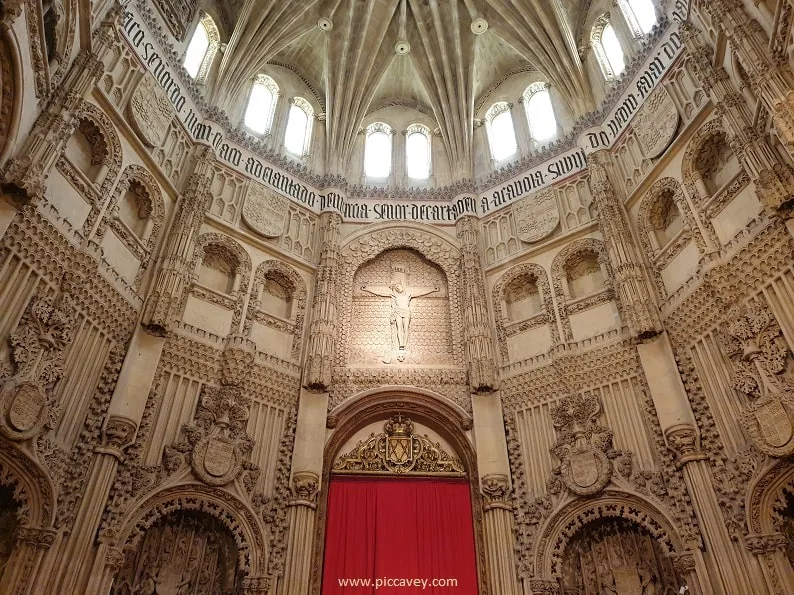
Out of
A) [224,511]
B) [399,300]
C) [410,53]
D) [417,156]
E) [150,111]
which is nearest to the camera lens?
[224,511]

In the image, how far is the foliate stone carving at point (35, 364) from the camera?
28.7 ft

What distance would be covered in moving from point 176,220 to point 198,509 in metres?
7.05

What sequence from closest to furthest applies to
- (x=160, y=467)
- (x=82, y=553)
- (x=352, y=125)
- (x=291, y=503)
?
(x=82, y=553) → (x=160, y=467) → (x=291, y=503) → (x=352, y=125)

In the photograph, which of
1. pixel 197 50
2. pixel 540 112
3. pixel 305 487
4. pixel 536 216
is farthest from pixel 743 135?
pixel 197 50

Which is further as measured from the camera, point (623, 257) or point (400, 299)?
point (400, 299)

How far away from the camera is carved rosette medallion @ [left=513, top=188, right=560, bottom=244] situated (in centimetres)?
1569

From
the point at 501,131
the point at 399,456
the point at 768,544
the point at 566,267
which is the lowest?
the point at 768,544

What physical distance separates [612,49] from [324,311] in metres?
12.2

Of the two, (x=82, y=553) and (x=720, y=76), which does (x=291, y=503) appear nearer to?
(x=82, y=553)

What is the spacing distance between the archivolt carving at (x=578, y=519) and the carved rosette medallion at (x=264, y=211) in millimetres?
10531

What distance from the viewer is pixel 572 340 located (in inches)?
539

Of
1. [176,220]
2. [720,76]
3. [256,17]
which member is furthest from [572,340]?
[256,17]

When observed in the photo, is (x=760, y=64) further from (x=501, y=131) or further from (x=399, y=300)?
(x=501, y=131)

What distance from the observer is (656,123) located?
45.0ft
